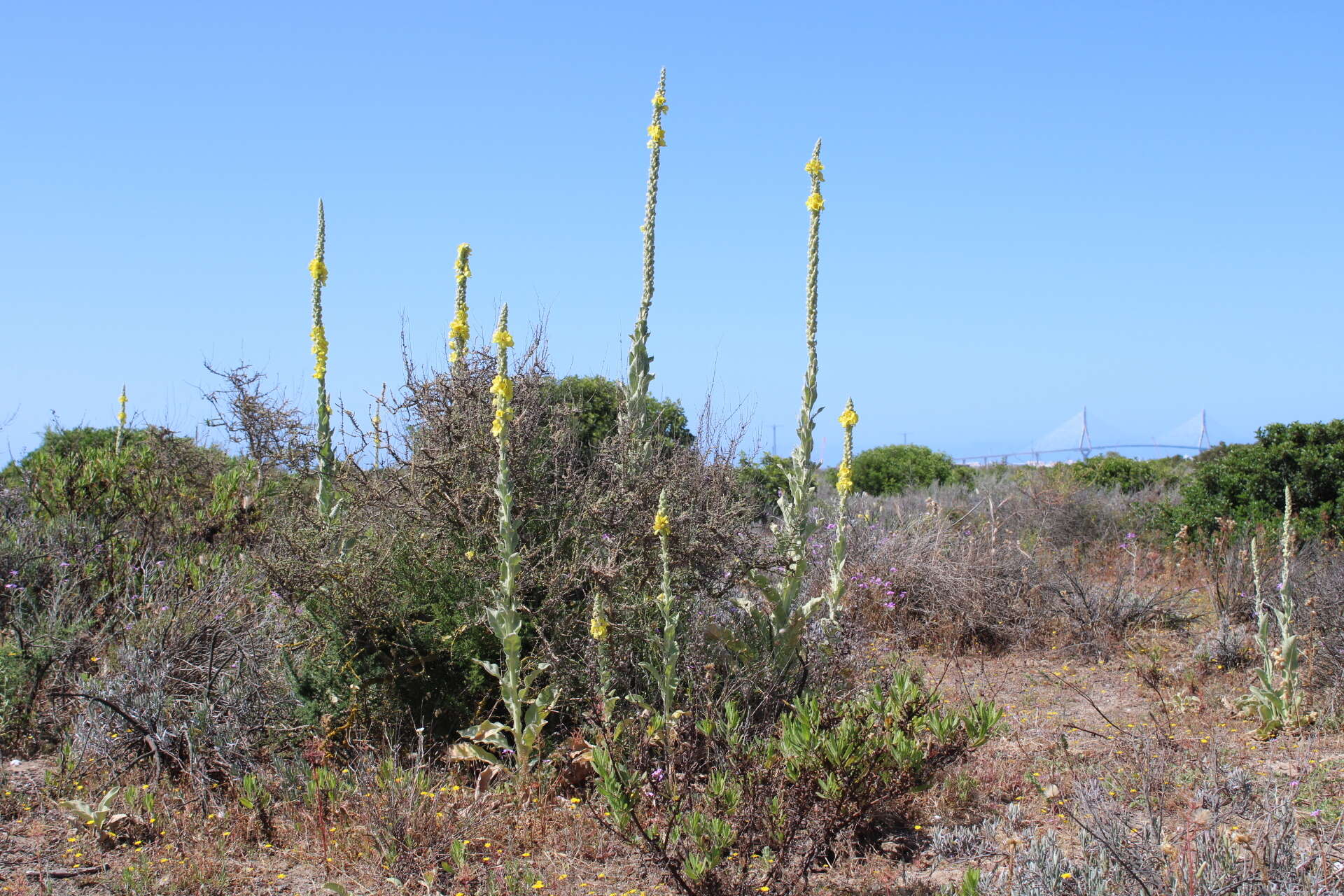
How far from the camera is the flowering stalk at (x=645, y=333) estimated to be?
214 inches

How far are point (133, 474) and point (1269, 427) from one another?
Answer: 37.1ft

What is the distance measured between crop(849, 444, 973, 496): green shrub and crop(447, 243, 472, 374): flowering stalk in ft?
43.5

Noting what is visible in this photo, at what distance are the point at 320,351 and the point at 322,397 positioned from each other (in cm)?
32

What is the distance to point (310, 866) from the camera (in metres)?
4.05

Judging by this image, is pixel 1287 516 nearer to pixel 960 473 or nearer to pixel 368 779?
pixel 368 779

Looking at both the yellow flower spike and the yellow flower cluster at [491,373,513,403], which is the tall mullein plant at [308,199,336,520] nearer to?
the yellow flower spike

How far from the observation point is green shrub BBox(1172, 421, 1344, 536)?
1020 cm

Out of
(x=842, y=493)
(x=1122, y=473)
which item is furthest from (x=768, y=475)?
(x=1122, y=473)

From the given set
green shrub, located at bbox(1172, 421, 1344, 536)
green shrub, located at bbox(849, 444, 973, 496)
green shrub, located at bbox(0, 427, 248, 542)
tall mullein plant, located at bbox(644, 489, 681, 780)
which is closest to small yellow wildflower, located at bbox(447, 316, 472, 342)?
tall mullein plant, located at bbox(644, 489, 681, 780)

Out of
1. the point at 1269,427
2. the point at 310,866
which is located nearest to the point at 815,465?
the point at 310,866

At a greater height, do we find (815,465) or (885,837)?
(815,465)

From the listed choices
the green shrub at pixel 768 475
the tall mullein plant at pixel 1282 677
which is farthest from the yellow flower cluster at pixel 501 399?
the tall mullein plant at pixel 1282 677

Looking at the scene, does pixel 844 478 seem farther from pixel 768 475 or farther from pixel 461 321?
pixel 768 475

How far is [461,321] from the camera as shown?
570 centimetres
